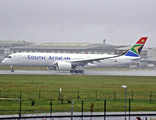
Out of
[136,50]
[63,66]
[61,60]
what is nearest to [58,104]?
[63,66]

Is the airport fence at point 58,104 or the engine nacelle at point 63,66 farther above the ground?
the engine nacelle at point 63,66

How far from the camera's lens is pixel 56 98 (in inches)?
895

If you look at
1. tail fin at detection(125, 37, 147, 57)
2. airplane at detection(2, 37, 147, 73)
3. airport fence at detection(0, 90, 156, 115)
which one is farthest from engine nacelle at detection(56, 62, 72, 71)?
airport fence at detection(0, 90, 156, 115)

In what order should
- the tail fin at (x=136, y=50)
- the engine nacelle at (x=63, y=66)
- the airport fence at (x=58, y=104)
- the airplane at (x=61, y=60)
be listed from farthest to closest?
the tail fin at (x=136, y=50) < the airplane at (x=61, y=60) < the engine nacelle at (x=63, y=66) < the airport fence at (x=58, y=104)

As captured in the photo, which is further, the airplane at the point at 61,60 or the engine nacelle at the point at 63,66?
the airplane at the point at 61,60

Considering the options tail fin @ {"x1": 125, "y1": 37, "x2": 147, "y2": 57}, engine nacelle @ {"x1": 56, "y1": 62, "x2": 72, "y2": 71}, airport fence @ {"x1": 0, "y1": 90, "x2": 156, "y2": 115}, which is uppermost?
tail fin @ {"x1": 125, "y1": 37, "x2": 147, "y2": 57}

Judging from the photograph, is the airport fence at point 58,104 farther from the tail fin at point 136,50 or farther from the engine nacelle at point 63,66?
the tail fin at point 136,50

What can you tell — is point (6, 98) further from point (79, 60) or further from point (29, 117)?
point (79, 60)

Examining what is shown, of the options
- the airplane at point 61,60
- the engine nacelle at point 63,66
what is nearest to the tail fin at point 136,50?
the airplane at point 61,60

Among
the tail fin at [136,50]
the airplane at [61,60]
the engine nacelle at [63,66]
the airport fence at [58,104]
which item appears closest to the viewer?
the airport fence at [58,104]

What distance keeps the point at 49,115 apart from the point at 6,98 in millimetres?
7273

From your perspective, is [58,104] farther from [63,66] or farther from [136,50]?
[136,50]

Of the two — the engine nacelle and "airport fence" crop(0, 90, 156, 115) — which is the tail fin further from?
"airport fence" crop(0, 90, 156, 115)

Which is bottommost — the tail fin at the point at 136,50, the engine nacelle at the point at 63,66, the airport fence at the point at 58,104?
the airport fence at the point at 58,104
